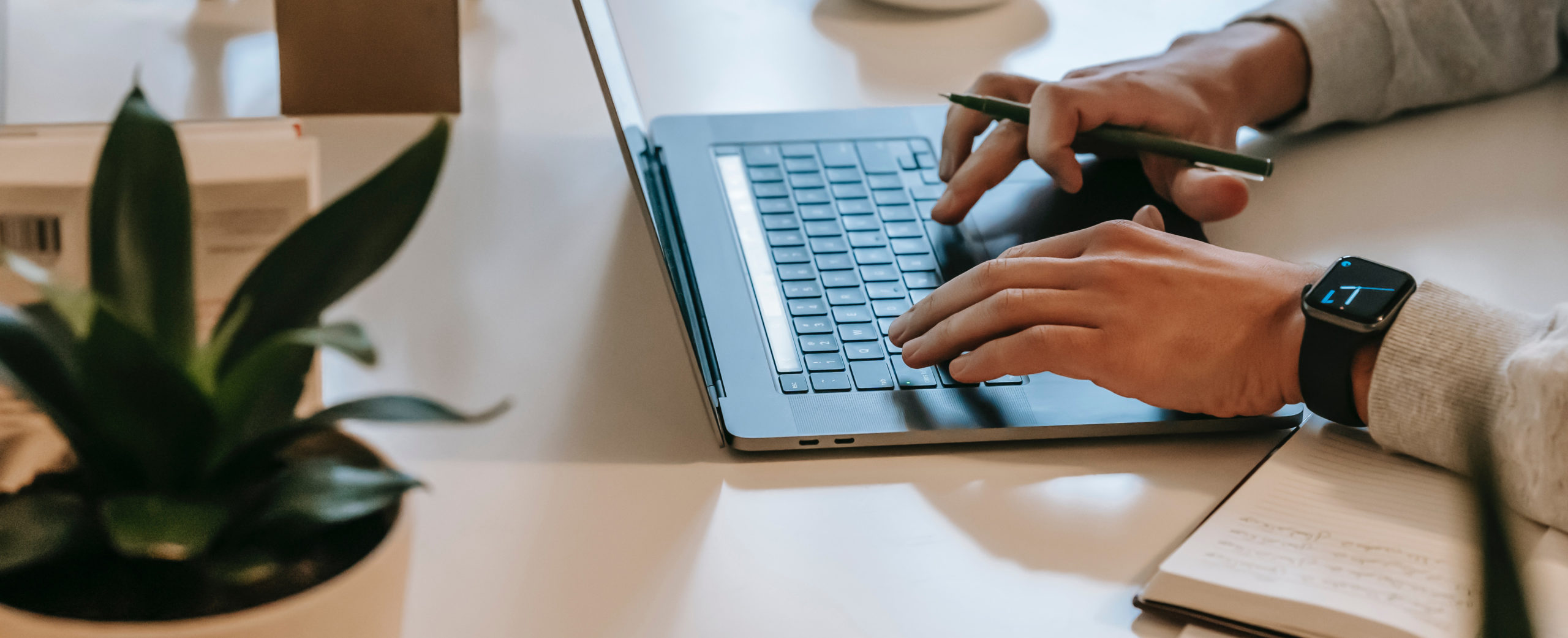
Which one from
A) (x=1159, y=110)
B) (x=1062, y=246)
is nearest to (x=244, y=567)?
(x=1062, y=246)

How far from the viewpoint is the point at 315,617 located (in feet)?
0.99

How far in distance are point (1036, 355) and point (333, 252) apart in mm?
387

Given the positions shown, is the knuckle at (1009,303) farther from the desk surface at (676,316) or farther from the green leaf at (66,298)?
the green leaf at (66,298)

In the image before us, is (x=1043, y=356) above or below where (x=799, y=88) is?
below

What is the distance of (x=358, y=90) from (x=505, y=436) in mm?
382

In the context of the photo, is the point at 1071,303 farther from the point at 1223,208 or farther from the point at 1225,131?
the point at 1225,131

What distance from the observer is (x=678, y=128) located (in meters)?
0.87

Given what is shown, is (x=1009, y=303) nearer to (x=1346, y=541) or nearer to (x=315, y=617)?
(x=1346, y=541)

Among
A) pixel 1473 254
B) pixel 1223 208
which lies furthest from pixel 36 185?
pixel 1473 254

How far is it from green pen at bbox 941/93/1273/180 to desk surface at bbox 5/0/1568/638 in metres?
0.05

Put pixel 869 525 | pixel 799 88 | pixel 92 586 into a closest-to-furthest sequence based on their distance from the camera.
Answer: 1. pixel 92 586
2. pixel 869 525
3. pixel 799 88

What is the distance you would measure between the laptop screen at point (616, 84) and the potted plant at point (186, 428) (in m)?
0.28

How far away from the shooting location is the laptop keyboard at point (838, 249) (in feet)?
2.07

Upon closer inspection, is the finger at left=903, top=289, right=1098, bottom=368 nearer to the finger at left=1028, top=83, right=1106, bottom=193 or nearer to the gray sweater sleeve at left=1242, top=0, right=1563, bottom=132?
the finger at left=1028, top=83, right=1106, bottom=193
